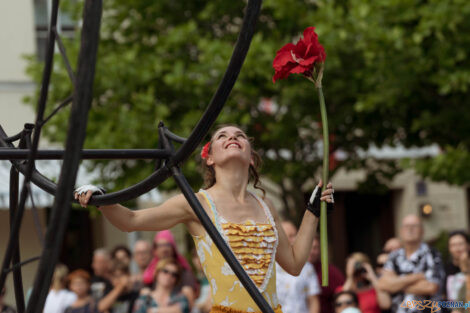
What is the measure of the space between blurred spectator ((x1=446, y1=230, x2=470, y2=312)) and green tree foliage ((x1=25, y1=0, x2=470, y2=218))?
10.1ft

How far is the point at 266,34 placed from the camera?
1077 centimetres

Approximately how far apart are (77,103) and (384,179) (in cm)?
980

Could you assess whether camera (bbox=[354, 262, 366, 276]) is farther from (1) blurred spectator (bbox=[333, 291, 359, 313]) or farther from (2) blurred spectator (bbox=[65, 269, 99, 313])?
(2) blurred spectator (bbox=[65, 269, 99, 313])

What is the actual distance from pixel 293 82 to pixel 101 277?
12.4 feet

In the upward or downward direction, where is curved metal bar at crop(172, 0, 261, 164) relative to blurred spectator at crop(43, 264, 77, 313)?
downward

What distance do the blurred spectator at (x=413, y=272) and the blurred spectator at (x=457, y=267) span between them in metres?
0.06

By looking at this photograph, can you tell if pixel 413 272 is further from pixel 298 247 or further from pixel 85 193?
pixel 85 193

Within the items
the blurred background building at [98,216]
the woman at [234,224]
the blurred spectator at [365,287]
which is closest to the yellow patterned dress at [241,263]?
the woman at [234,224]

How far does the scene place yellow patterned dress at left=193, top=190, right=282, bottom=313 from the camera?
113 inches

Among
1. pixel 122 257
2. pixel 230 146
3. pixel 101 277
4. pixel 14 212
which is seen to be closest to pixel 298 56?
pixel 230 146

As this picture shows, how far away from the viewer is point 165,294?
598 cm

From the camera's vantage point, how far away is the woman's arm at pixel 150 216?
266 cm

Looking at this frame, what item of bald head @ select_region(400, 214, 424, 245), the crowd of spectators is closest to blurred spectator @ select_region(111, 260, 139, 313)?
the crowd of spectators

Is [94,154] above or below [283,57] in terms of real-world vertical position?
below
